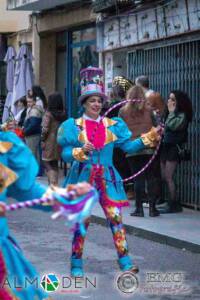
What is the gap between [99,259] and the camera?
9.38 meters

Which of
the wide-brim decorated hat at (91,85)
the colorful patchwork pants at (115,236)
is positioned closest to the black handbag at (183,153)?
the wide-brim decorated hat at (91,85)

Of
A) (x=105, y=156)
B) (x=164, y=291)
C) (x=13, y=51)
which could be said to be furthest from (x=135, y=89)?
(x=13, y=51)

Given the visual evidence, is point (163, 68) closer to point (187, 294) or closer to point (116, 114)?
point (116, 114)

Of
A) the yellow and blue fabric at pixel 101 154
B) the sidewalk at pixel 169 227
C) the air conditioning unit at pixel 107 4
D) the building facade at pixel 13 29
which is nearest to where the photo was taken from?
the yellow and blue fabric at pixel 101 154

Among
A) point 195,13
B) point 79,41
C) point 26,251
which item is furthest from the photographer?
point 79,41

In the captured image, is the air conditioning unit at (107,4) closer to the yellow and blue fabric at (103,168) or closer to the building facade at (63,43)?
the building facade at (63,43)

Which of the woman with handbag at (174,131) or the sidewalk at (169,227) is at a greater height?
the woman with handbag at (174,131)

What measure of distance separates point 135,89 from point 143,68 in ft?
11.4

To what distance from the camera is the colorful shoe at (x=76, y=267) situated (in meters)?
7.84

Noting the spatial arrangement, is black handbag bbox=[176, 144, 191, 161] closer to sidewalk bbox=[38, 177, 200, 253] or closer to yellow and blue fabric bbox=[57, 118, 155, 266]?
sidewalk bbox=[38, 177, 200, 253]

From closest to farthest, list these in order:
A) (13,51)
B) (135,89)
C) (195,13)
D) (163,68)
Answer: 1. (135,89)
2. (195,13)
3. (163,68)
4. (13,51)

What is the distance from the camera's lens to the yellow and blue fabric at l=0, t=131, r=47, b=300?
459 cm

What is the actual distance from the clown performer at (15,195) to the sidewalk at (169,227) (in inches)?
216

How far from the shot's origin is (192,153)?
42.8 feet
